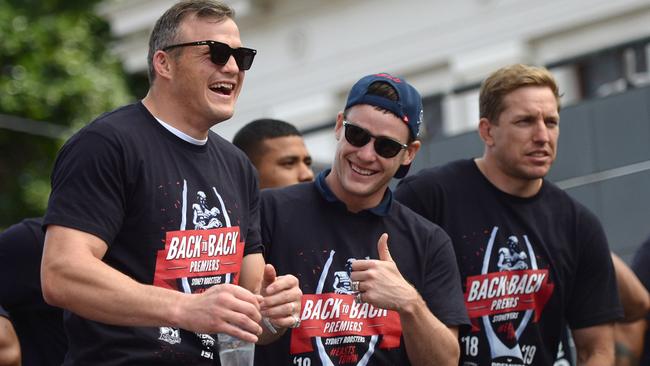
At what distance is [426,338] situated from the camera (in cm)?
559

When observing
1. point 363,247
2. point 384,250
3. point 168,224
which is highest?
point 363,247

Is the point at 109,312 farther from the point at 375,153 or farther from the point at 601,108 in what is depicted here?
the point at 601,108

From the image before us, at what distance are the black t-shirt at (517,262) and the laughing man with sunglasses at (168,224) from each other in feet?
4.60

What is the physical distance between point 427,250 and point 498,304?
2.29ft

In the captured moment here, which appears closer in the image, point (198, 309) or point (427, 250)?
point (198, 309)

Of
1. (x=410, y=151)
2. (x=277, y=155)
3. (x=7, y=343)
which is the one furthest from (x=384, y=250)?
(x=277, y=155)

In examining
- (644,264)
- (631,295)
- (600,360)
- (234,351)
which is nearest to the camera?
(234,351)

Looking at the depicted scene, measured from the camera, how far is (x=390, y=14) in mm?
22641

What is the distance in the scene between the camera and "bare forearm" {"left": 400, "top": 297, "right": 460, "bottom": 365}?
18.1 ft

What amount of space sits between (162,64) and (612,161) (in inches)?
248

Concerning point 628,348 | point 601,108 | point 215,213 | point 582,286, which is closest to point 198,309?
point 215,213

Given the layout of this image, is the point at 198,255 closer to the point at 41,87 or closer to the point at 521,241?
the point at 521,241

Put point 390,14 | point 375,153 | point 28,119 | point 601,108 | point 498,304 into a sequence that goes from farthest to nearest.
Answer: point 28,119
point 390,14
point 601,108
point 498,304
point 375,153

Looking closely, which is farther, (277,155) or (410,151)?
(277,155)
